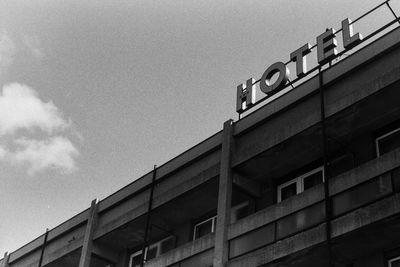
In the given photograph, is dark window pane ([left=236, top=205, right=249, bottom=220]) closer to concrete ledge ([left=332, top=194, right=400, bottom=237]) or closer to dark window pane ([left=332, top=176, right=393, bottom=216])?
dark window pane ([left=332, top=176, right=393, bottom=216])

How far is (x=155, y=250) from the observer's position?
3488 cm

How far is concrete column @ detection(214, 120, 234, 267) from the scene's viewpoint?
27.6 metres

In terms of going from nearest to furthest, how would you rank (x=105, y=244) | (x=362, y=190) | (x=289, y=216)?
(x=362, y=190) < (x=289, y=216) < (x=105, y=244)

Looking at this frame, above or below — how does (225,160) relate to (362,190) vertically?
above

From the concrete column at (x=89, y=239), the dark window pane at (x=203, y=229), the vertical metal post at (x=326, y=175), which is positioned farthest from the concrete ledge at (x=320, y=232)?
the concrete column at (x=89, y=239)

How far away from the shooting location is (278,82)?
1165 inches

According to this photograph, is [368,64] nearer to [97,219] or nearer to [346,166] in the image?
[346,166]

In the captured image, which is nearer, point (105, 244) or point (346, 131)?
point (346, 131)

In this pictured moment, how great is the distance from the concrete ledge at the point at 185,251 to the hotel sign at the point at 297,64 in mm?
5964

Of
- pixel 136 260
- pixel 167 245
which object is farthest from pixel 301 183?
pixel 136 260

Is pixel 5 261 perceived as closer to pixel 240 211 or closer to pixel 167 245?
pixel 167 245

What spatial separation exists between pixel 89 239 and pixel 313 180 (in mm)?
12705

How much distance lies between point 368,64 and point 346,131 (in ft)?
9.05

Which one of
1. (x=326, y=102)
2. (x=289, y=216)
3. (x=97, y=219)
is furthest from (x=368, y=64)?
(x=97, y=219)
